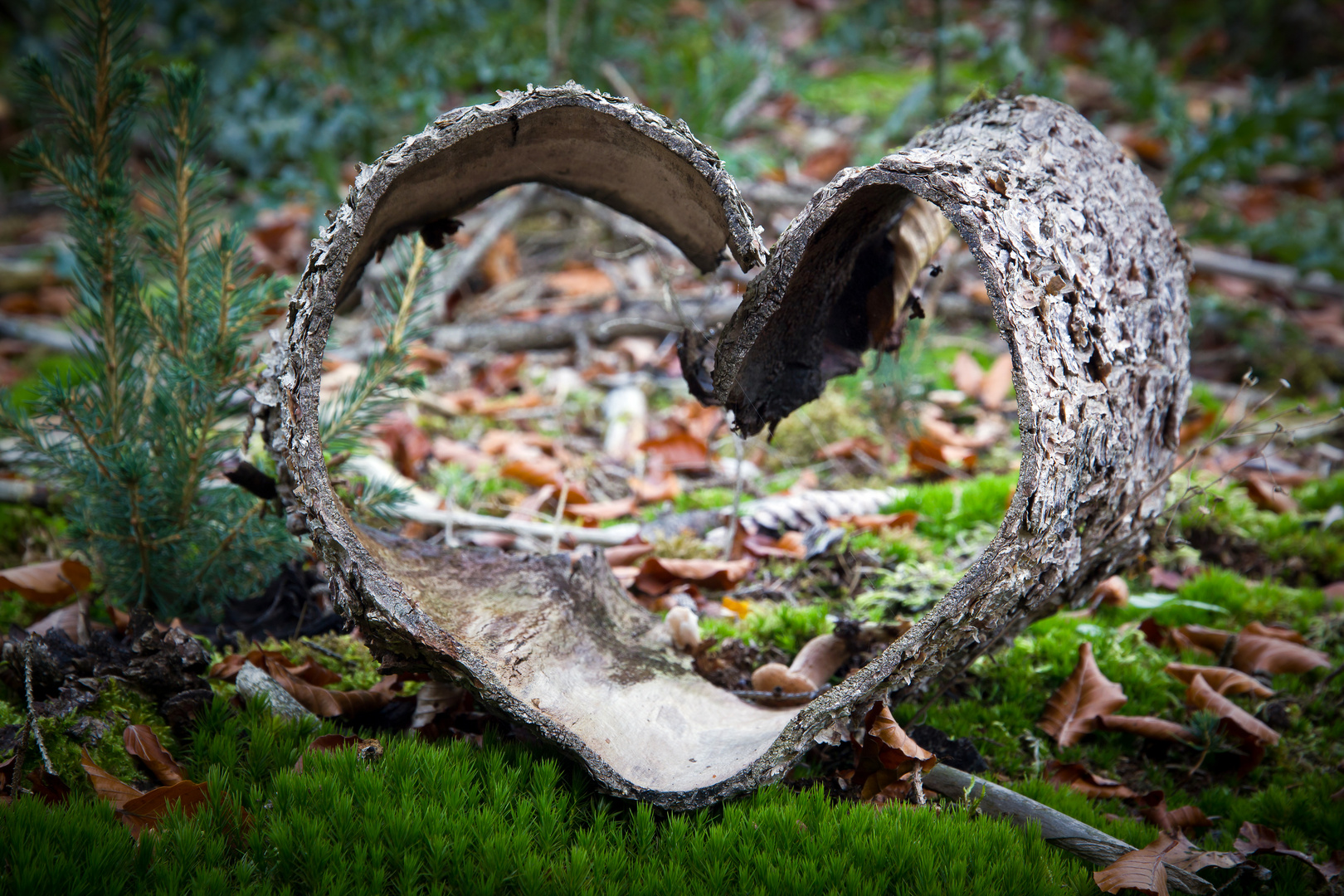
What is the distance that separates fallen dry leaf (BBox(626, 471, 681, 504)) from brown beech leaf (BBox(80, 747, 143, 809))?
2.34 meters

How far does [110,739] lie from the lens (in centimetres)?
207

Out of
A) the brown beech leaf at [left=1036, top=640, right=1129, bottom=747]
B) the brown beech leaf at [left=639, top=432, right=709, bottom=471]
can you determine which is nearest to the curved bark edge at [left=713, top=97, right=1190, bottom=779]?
the brown beech leaf at [left=1036, top=640, right=1129, bottom=747]

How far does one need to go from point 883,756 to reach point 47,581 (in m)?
2.61

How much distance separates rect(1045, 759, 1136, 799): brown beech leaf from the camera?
2.35m

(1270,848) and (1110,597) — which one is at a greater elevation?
(1110,597)

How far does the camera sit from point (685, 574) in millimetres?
3176

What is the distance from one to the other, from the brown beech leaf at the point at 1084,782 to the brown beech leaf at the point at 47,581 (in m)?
3.00

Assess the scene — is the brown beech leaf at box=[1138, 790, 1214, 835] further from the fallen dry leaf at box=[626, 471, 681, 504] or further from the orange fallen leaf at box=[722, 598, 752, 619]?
the fallen dry leaf at box=[626, 471, 681, 504]

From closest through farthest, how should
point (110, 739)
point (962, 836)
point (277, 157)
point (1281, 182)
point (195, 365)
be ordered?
point (962, 836) < point (110, 739) < point (195, 365) < point (277, 157) < point (1281, 182)

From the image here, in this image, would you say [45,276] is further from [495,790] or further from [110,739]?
[495,790]

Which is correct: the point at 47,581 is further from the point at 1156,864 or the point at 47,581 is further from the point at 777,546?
the point at 1156,864

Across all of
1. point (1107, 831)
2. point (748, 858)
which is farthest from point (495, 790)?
point (1107, 831)

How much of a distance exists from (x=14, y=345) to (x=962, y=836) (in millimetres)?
6143

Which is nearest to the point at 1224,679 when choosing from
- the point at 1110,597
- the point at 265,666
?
the point at 1110,597
